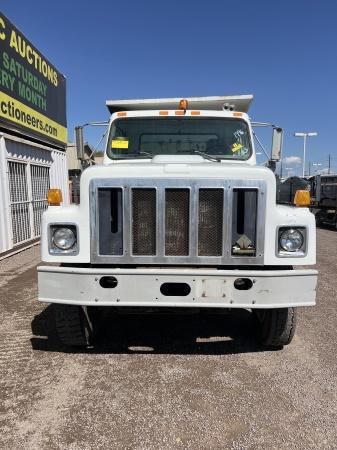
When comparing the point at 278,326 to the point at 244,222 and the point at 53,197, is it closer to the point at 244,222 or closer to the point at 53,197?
the point at 244,222

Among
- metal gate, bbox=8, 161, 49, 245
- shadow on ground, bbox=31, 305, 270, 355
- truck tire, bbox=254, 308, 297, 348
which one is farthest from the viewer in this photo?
metal gate, bbox=8, 161, 49, 245

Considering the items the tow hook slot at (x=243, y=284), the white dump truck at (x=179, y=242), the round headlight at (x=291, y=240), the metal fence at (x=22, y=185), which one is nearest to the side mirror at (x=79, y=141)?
the white dump truck at (x=179, y=242)

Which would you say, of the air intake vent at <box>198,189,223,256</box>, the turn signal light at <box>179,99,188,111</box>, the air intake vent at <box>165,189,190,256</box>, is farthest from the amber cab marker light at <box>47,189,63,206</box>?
the turn signal light at <box>179,99,188,111</box>

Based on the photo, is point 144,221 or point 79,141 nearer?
point 144,221

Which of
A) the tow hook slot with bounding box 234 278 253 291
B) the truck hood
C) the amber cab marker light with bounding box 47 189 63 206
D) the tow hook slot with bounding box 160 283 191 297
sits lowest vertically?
the tow hook slot with bounding box 160 283 191 297

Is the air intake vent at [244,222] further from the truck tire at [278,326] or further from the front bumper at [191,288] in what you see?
the truck tire at [278,326]

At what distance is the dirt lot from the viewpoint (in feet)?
8.02

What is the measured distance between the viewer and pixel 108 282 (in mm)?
3182

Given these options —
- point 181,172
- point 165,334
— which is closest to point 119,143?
point 181,172

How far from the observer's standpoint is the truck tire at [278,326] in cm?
343

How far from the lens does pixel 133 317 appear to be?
457 centimetres

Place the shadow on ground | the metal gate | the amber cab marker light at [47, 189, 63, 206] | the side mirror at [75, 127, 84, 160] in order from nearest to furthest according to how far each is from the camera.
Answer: the amber cab marker light at [47, 189, 63, 206] → the shadow on ground → the side mirror at [75, 127, 84, 160] → the metal gate

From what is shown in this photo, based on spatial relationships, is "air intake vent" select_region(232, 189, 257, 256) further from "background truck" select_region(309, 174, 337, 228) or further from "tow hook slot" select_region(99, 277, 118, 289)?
"background truck" select_region(309, 174, 337, 228)

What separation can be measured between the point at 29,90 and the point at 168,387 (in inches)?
360
